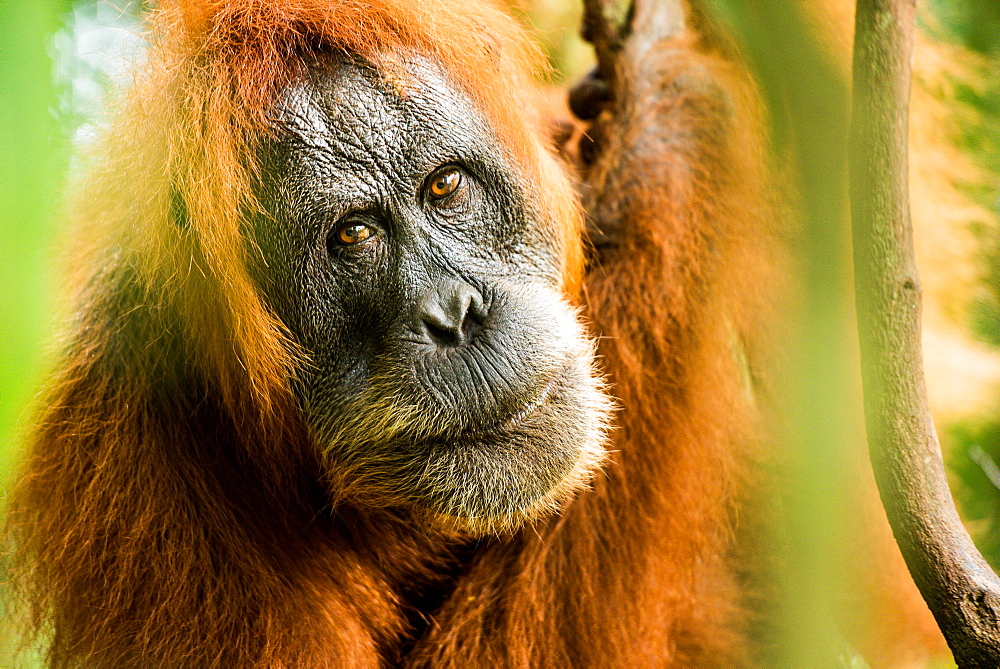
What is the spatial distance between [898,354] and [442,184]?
1.23 m

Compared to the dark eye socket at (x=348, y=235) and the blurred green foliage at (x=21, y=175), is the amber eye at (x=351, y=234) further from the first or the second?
the blurred green foliage at (x=21, y=175)

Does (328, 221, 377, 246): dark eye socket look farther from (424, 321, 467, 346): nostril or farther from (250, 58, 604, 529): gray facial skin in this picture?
(424, 321, 467, 346): nostril

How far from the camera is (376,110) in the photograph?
7.11 ft

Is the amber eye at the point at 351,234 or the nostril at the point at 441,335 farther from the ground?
the amber eye at the point at 351,234

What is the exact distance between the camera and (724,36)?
9.75 ft

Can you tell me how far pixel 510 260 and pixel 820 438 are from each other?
47.1 inches

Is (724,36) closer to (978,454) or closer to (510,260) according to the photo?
(510,260)

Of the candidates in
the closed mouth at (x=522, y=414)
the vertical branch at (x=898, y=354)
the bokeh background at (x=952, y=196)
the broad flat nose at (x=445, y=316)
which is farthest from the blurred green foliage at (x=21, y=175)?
the closed mouth at (x=522, y=414)

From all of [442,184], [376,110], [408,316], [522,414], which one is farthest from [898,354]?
[376,110]

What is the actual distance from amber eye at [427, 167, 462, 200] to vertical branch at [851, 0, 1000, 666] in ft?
3.58

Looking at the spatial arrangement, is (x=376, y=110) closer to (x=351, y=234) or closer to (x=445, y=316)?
(x=351, y=234)

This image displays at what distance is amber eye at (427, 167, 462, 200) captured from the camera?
225cm

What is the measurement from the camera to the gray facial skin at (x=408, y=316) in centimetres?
210

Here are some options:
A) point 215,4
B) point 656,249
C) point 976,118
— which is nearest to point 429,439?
point 656,249
